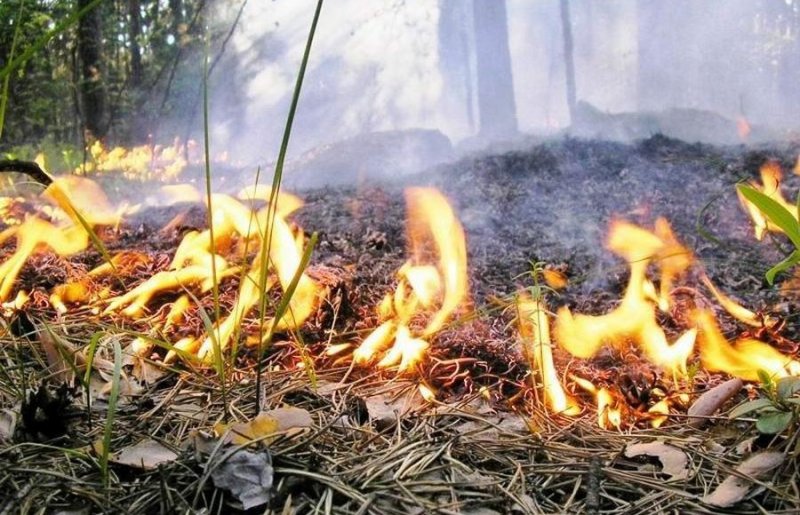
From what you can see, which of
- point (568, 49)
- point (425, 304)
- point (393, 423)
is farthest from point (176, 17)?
point (393, 423)

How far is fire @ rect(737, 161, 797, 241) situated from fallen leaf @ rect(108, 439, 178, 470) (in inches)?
74.8

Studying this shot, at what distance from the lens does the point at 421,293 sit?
192cm

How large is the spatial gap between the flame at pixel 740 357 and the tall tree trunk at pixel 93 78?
7.35m

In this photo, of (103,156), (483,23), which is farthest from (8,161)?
(483,23)

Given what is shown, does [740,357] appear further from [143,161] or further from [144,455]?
[143,161]

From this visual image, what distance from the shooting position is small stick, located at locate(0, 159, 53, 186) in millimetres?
1313

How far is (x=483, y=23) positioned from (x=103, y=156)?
16.4 feet

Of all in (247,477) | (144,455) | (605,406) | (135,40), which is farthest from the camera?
(135,40)

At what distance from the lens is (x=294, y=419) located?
108cm

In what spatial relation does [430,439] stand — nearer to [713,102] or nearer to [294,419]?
[294,419]

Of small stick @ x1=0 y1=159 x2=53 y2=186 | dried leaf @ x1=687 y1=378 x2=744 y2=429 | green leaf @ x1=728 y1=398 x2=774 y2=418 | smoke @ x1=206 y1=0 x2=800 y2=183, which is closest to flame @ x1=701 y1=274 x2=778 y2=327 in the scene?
dried leaf @ x1=687 y1=378 x2=744 y2=429

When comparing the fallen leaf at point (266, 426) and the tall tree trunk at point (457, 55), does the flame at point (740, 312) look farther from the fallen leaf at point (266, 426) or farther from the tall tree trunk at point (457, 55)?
the tall tree trunk at point (457, 55)

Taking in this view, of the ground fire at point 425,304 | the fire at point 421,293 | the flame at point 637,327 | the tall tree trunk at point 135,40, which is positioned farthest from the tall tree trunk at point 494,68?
the flame at point 637,327

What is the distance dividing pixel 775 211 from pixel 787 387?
306 mm
